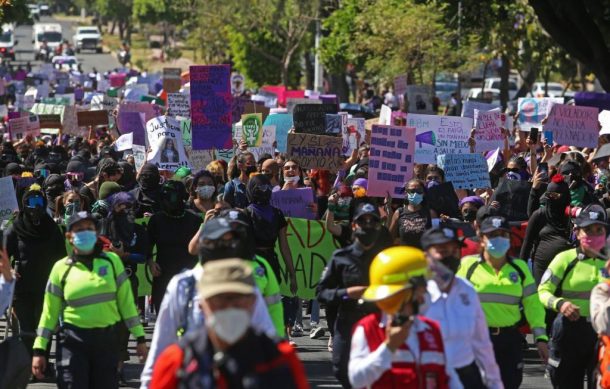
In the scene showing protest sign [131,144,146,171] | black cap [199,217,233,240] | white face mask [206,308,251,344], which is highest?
white face mask [206,308,251,344]

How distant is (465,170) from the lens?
50.8 ft

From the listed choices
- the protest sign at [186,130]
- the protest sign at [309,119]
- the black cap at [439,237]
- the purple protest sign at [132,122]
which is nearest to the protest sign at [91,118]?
the purple protest sign at [132,122]

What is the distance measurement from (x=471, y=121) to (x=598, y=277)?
8295mm

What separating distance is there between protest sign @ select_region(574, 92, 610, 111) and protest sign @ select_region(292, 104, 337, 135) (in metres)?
4.58

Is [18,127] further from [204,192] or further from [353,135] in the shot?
[204,192]

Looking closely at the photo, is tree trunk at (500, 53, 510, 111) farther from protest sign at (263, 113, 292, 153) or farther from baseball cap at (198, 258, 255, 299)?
baseball cap at (198, 258, 255, 299)

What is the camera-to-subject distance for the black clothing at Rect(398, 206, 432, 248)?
11.4m

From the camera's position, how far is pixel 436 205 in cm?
1271

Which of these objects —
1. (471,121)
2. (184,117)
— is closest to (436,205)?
(471,121)

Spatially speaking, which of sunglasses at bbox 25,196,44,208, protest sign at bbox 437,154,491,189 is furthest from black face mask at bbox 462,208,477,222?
sunglasses at bbox 25,196,44,208

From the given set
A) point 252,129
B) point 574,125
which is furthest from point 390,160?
point 252,129

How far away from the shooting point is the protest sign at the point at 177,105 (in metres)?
21.3

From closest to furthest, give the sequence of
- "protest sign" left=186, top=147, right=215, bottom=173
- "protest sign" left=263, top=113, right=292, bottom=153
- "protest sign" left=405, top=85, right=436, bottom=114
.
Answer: "protest sign" left=186, top=147, right=215, bottom=173 → "protest sign" left=263, top=113, right=292, bottom=153 → "protest sign" left=405, top=85, right=436, bottom=114

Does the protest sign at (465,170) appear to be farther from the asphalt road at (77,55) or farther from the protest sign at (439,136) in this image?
the asphalt road at (77,55)
